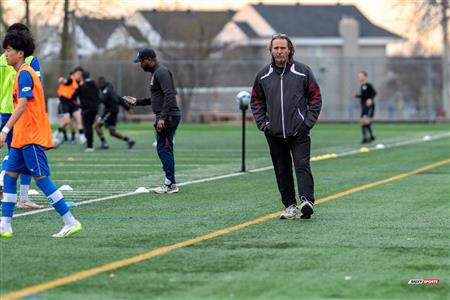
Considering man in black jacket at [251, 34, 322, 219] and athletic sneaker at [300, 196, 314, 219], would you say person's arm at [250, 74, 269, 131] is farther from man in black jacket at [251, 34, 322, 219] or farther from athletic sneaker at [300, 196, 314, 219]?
athletic sneaker at [300, 196, 314, 219]

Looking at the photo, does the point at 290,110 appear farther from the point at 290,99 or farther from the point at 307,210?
the point at 307,210

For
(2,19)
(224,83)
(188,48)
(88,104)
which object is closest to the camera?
(88,104)

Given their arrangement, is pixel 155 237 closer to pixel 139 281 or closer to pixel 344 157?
pixel 139 281

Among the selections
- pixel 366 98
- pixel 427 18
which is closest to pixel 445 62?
pixel 427 18

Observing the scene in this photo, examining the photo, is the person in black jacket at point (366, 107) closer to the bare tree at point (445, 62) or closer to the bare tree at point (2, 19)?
the bare tree at point (2, 19)

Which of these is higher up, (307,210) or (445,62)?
(445,62)

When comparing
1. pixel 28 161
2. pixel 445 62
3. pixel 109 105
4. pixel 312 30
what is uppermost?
pixel 312 30

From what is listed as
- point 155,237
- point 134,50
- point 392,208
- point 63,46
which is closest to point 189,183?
point 392,208

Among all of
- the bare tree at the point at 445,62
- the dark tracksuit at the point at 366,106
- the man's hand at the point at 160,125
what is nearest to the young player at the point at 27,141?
the man's hand at the point at 160,125

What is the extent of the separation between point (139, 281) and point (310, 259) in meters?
1.67

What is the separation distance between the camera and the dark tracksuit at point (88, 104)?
2847 cm

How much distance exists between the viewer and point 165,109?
52.9ft

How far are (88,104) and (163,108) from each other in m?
12.9

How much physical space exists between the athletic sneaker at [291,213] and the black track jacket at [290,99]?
29.7 inches
